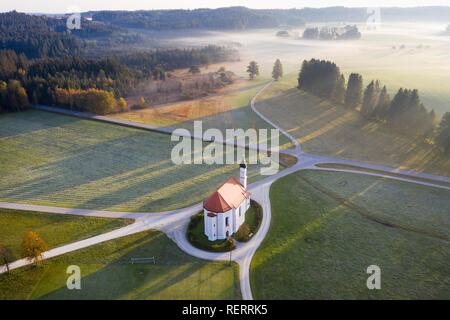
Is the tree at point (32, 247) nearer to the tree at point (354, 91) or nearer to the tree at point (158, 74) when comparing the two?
the tree at point (354, 91)

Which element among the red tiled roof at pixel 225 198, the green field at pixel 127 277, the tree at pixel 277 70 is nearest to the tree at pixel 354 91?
the tree at pixel 277 70

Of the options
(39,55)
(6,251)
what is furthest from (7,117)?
(39,55)

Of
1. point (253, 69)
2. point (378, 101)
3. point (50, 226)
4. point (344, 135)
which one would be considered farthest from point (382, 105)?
point (50, 226)

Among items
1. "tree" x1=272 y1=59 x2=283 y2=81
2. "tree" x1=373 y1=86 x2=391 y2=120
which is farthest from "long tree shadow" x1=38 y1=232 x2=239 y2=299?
"tree" x1=272 y1=59 x2=283 y2=81

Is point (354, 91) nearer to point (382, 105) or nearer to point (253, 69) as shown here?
point (382, 105)

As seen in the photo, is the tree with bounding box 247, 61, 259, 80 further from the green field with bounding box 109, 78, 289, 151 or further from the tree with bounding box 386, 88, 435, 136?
the tree with bounding box 386, 88, 435, 136
